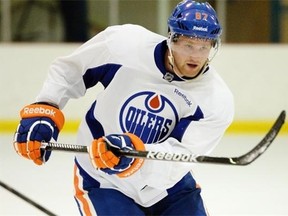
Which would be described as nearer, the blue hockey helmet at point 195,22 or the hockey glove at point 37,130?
the blue hockey helmet at point 195,22

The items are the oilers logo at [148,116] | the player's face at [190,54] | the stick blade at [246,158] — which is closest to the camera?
the stick blade at [246,158]

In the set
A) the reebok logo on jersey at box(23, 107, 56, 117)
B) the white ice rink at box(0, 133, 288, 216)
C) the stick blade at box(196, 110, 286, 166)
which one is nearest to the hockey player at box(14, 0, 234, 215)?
the reebok logo on jersey at box(23, 107, 56, 117)

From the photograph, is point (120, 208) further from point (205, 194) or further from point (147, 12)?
point (147, 12)

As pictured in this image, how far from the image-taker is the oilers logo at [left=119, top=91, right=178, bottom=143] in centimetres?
243

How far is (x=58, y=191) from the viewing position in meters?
3.94

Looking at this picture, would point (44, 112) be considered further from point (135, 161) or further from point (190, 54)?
point (190, 54)

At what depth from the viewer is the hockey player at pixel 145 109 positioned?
237 centimetres

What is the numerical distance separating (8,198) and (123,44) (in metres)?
1.46

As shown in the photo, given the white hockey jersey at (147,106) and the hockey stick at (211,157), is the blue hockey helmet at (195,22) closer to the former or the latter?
the white hockey jersey at (147,106)

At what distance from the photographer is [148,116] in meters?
2.43

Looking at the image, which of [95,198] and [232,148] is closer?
[95,198]

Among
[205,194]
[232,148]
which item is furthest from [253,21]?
[205,194]

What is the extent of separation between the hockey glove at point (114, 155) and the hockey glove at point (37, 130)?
266 mm

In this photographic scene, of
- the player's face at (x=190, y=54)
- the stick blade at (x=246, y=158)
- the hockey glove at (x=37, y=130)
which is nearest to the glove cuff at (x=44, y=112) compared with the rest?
the hockey glove at (x=37, y=130)
